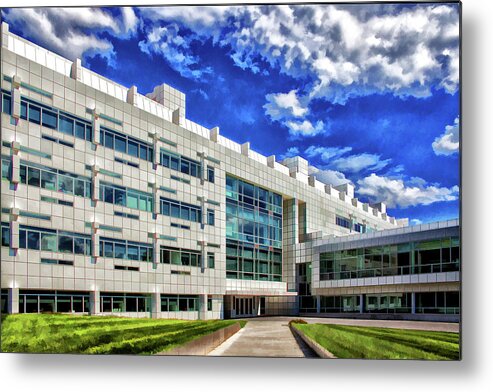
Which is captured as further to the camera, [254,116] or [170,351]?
[254,116]

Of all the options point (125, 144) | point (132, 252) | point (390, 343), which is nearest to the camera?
point (390, 343)

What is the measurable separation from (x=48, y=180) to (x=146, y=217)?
9.68 ft

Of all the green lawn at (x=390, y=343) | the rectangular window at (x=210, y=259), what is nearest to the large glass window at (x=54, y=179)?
the rectangular window at (x=210, y=259)

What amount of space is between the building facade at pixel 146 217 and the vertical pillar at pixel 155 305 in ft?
0.09

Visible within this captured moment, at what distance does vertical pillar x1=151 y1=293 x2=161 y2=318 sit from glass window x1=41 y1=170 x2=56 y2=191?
390cm

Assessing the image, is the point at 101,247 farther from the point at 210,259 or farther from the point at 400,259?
the point at 400,259

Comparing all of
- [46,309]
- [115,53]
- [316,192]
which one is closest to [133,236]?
[46,309]

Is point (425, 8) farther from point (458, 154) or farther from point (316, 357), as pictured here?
point (316, 357)

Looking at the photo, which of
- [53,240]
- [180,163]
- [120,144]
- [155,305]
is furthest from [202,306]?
[120,144]

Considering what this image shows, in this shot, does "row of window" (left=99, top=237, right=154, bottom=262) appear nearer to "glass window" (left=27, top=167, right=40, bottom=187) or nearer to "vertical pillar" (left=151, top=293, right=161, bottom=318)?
"vertical pillar" (left=151, top=293, right=161, bottom=318)

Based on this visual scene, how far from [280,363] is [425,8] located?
25.3ft

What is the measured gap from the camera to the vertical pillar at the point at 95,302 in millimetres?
12336

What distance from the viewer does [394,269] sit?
40.3 ft

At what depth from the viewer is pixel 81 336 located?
36.2ft
